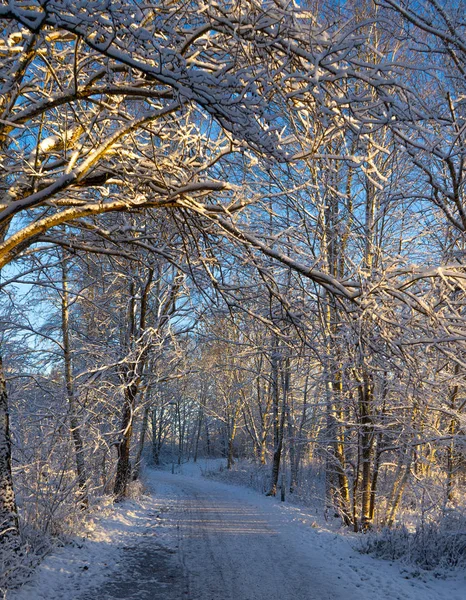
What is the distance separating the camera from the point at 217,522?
1138 centimetres

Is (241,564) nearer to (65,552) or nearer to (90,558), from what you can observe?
(90,558)

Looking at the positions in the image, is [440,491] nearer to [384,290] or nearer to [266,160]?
[384,290]

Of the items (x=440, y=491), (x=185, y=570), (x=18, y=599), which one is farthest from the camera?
(x=440, y=491)

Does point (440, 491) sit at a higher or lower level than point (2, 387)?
lower

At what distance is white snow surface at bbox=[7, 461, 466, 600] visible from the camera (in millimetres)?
6348

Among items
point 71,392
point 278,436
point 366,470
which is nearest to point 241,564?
point 366,470

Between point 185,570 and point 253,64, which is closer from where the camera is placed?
point 253,64

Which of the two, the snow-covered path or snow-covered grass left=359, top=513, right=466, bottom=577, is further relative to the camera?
snow-covered grass left=359, top=513, right=466, bottom=577

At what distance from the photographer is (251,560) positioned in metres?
7.94

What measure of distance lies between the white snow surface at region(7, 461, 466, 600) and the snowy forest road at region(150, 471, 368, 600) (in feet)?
0.05

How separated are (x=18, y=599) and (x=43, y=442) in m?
3.03

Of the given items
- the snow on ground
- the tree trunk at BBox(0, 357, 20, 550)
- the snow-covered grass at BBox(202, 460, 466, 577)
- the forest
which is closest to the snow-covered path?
the snow-covered grass at BBox(202, 460, 466, 577)

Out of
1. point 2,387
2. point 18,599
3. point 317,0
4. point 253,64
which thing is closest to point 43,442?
point 2,387

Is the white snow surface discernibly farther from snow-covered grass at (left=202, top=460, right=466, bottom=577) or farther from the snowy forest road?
snow-covered grass at (left=202, top=460, right=466, bottom=577)
